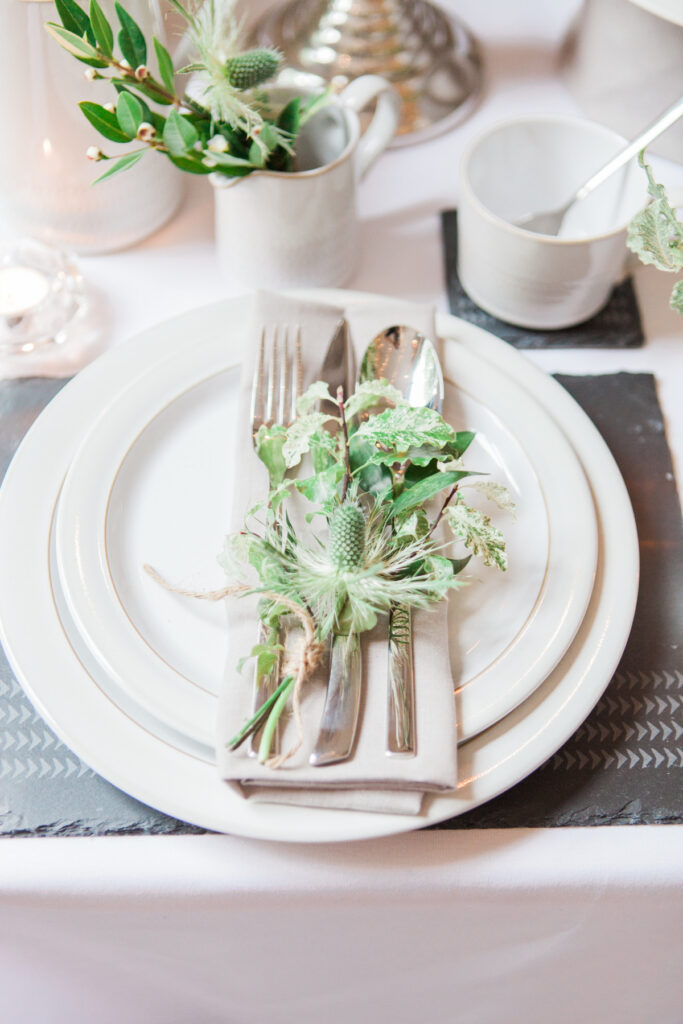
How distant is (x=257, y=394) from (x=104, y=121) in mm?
204

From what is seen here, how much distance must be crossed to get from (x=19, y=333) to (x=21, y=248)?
0.08 m

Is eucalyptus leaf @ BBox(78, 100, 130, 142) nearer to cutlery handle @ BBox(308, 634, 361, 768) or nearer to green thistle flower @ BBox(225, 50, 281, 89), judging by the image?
green thistle flower @ BBox(225, 50, 281, 89)

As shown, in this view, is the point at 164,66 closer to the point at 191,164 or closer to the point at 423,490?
the point at 191,164

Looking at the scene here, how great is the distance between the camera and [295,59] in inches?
30.0

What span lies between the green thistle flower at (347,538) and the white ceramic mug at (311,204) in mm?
254

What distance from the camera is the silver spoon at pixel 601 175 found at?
622 mm

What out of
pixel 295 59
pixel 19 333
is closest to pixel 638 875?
pixel 19 333

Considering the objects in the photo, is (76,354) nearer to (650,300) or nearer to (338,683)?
(338,683)

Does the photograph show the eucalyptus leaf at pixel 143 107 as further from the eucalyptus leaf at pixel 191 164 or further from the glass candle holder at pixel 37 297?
the glass candle holder at pixel 37 297

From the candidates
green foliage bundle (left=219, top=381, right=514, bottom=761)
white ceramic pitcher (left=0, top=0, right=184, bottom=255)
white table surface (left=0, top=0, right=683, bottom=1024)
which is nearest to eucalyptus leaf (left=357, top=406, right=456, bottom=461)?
green foliage bundle (left=219, top=381, right=514, bottom=761)

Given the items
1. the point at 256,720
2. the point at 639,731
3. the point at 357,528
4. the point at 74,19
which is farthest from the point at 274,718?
the point at 74,19

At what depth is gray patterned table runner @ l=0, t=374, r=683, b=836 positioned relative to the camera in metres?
0.47

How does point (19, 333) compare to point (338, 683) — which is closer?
point (338, 683)

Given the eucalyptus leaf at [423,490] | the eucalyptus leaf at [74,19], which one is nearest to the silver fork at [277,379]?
the eucalyptus leaf at [423,490]
